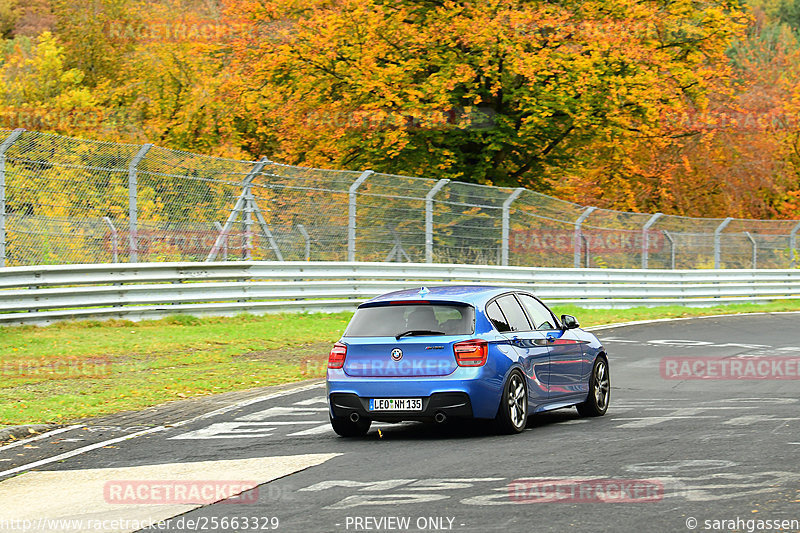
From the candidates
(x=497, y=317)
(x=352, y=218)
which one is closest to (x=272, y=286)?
(x=352, y=218)

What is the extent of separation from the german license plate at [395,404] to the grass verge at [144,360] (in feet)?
10.6

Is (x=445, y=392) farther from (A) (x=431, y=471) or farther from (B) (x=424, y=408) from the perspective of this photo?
(A) (x=431, y=471)

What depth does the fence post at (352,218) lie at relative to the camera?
23.2 m

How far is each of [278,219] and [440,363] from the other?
510 inches

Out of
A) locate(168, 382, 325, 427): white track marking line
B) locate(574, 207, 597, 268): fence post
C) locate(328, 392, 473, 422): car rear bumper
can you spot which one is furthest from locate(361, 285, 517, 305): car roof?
locate(574, 207, 597, 268): fence post

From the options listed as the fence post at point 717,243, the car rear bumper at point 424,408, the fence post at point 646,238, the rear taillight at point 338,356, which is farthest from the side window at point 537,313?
the fence post at point 717,243

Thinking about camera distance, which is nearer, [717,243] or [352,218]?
[352,218]

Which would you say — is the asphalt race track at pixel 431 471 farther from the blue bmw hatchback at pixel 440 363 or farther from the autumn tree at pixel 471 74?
the autumn tree at pixel 471 74

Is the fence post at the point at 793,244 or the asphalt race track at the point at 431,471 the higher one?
the fence post at the point at 793,244

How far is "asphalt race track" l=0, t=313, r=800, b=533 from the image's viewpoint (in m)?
6.64

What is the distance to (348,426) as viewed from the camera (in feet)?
33.3

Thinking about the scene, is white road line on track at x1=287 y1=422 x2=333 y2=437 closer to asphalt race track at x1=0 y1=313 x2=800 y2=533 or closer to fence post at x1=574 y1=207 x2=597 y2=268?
asphalt race track at x1=0 y1=313 x2=800 y2=533

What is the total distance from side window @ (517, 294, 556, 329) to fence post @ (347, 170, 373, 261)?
11877 mm

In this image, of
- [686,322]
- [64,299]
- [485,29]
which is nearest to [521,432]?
[64,299]
